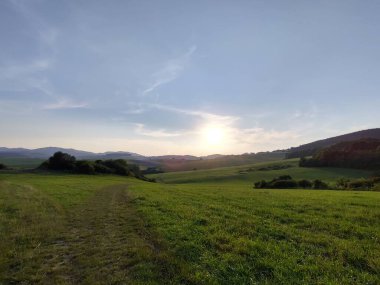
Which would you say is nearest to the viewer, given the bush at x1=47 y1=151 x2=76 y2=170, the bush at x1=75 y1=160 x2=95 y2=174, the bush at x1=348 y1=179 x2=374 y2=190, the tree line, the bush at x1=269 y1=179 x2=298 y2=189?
the bush at x1=348 y1=179 x2=374 y2=190

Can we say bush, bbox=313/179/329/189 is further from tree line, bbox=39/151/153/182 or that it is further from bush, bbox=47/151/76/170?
bush, bbox=47/151/76/170

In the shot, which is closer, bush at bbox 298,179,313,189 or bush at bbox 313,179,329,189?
bush at bbox 313,179,329,189

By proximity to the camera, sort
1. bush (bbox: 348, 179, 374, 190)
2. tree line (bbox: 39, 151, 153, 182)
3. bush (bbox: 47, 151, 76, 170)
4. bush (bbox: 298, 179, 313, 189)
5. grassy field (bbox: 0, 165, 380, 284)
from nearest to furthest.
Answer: grassy field (bbox: 0, 165, 380, 284) < bush (bbox: 348, 179, 374, 190) < bush (bbox: 298, 179, 313, 189) < tree line (bbox: 39, 151, 153, 182) < bush (bbox: 47, 151, 76, 170)

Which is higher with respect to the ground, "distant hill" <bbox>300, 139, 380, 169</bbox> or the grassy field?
"distant hill" <bbox>300, 139, 380, 169</bbox>

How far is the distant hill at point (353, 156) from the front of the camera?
122 meters

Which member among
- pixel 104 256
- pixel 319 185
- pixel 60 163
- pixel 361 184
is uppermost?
pixel 60 163

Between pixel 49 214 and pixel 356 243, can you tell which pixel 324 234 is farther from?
pixel 49 214

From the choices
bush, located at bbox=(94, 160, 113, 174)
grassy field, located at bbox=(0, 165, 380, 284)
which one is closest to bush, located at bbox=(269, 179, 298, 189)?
bush, located at bbox=(94, 160, 113, 174)

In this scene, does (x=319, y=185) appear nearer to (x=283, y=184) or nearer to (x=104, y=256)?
(x=283, y=184)

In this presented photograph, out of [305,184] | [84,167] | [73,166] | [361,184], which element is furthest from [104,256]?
[73,166]

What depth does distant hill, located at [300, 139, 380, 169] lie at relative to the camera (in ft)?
400

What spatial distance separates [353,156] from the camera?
426 ft

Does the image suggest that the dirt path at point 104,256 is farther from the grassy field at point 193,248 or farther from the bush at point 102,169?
the bush at point 102,169

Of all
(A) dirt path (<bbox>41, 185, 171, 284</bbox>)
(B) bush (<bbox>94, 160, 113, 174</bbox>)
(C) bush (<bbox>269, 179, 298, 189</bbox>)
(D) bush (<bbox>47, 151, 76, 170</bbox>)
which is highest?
(D) bush (<bbox>47, 151, 76, 170</bbox>)
